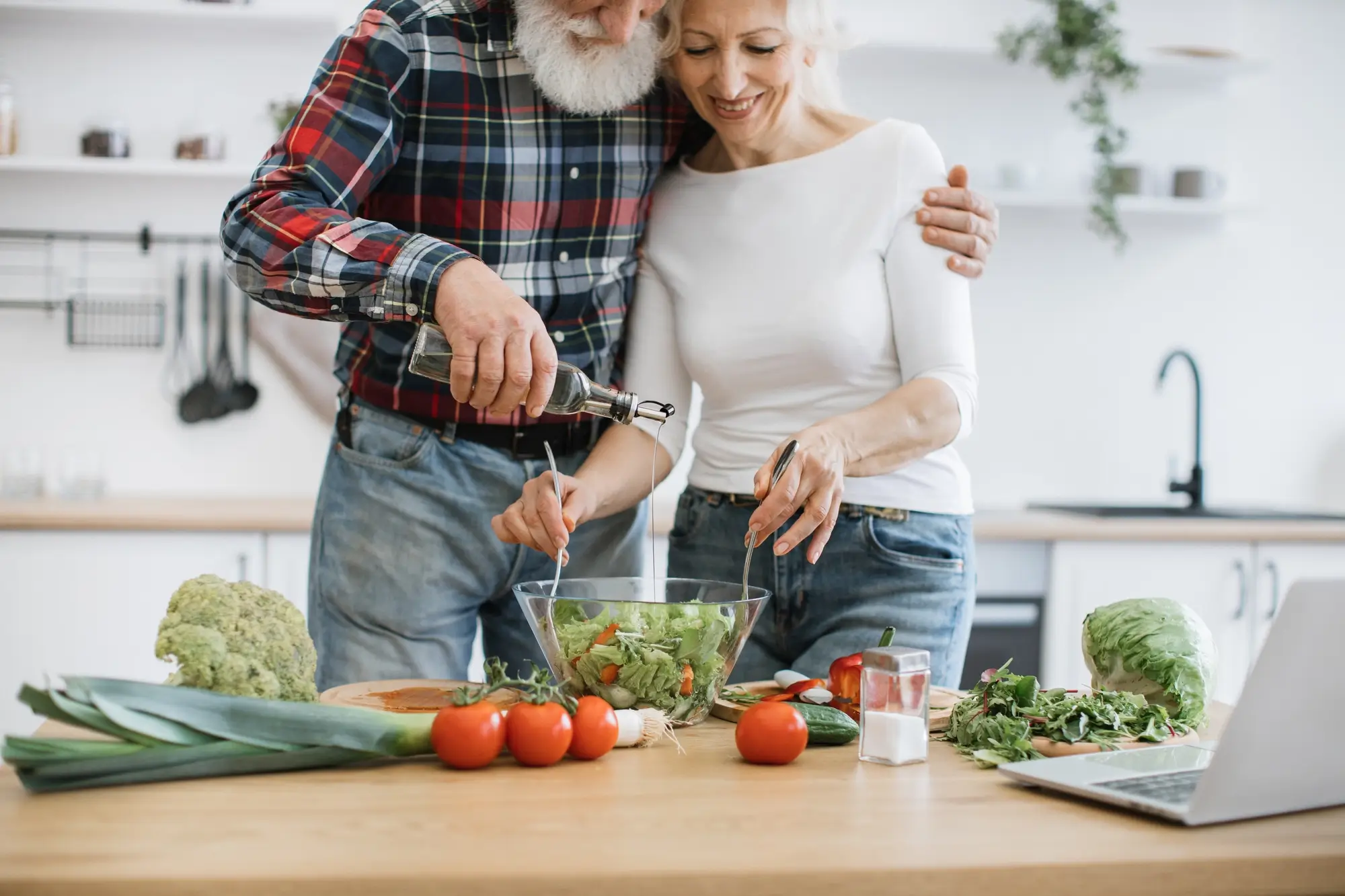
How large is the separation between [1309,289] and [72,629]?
11.4ft

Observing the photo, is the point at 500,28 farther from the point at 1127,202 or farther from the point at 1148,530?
the point at 1127,202

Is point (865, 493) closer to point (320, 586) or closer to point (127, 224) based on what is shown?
point (320, 586)

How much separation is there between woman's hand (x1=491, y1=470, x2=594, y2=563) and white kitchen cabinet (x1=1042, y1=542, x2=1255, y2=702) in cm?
173

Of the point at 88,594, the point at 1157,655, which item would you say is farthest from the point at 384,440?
the point at 88,594

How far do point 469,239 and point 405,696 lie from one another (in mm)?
632

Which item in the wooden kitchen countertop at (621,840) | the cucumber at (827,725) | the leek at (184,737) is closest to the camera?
the wooden kitchen countertop at (621,840)

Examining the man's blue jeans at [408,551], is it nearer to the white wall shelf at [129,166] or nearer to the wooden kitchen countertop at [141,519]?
the wooden kitchen countertop at [141,519]

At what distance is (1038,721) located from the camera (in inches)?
47.4

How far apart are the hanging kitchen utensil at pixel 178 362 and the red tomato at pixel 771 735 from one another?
2.53m

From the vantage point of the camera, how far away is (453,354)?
49.7 inches

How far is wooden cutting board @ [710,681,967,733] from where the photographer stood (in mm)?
1318

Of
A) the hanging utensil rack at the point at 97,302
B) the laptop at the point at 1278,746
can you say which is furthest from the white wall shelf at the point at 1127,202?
the laptop at the point at 1278,746

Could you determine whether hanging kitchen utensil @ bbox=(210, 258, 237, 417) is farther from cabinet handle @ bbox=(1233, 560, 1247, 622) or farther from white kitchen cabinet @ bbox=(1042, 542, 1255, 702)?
cabinet handle @ bbox=(1233, 560, 1247, 622)

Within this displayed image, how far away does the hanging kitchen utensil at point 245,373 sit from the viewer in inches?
127
